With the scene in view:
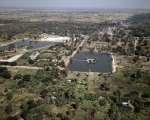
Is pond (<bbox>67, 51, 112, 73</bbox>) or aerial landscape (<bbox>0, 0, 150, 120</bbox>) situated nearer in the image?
aerial landscape (<bbox>0, 0, 150, 120</bbox>)

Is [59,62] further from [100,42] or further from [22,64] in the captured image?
[100,42]

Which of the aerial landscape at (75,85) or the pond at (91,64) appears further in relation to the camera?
the pond at (91,64)

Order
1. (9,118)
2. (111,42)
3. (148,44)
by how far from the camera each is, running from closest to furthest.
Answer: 1. (9,118)
2. (148,44)
3. (111,42)

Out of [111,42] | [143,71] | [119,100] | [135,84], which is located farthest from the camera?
[111,42]

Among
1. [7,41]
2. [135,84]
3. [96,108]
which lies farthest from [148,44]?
[7,41]

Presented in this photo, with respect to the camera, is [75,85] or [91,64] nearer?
[75,85]

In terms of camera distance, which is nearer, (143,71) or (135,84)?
(135,84)
